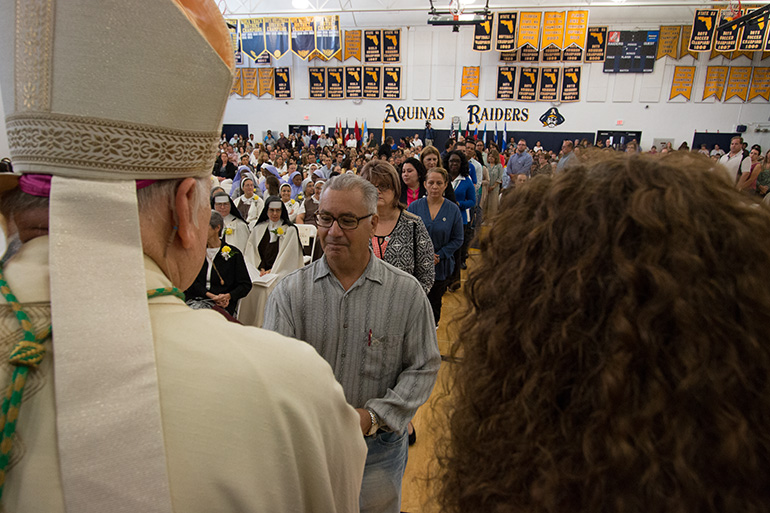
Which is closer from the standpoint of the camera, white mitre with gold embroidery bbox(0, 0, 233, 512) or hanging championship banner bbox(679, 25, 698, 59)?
white mitre with gold embroidery bbox(0, 0, 233, 512)

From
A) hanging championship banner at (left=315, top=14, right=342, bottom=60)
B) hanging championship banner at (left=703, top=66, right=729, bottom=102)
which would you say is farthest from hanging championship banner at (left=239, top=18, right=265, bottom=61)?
hanging championship banner at (left=703, top=66, right=729, bottom=102)

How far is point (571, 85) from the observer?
16.3m

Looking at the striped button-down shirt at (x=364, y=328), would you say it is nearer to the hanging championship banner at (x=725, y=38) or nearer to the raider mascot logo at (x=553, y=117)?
the hanging championship banner at (x=725, y=38)

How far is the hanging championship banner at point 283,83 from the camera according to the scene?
60.4ft

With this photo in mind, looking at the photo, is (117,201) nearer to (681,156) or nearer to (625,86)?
(681,156)

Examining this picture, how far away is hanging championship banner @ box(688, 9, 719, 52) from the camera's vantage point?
13258mm

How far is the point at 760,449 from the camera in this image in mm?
476

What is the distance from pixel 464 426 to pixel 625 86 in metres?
18.9

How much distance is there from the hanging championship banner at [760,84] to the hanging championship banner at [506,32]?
331 inches

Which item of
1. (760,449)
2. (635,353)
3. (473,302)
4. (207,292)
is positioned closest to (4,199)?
(473,302)

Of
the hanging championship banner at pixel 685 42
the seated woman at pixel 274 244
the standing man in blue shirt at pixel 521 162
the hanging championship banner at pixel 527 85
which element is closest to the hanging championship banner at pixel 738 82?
the hanging championship banner at pixel 685 42

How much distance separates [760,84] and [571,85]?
6.16 metres

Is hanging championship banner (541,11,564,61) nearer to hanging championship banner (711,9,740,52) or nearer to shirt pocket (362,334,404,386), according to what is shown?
hanging championship banner (711,9,740,52)

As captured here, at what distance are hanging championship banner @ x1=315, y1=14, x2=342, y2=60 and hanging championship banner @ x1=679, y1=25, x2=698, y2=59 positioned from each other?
12.1 meters
